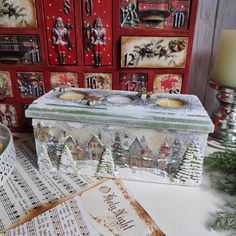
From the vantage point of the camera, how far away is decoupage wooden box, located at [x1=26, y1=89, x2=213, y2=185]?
17.9 inches

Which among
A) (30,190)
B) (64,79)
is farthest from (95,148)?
(64,79)

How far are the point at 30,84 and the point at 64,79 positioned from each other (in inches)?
3.8

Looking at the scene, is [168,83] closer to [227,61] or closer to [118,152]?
[227,61]

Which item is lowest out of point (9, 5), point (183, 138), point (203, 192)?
point (203, 192)

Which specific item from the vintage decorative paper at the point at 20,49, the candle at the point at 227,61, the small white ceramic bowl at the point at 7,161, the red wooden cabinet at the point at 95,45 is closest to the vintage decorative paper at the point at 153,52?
the red wooden cabinet at the point at 95,45

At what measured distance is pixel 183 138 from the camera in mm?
458

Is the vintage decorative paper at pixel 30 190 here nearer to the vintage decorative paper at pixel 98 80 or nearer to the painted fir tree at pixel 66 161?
the painted fir tree at pixel 66 161

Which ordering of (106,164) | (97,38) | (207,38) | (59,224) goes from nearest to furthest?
1. (59,224)
2. (106,164)
3. (97,38)
4. (207,38)

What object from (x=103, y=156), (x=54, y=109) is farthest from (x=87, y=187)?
(x=54, y=109)

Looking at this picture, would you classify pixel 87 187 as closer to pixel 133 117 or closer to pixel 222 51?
pixel 133 117

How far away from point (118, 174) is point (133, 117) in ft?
0.44

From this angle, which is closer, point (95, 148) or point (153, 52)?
point (95, 148)

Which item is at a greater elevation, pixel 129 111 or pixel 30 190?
pixel 129 111

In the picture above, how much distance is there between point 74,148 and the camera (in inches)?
19.8
